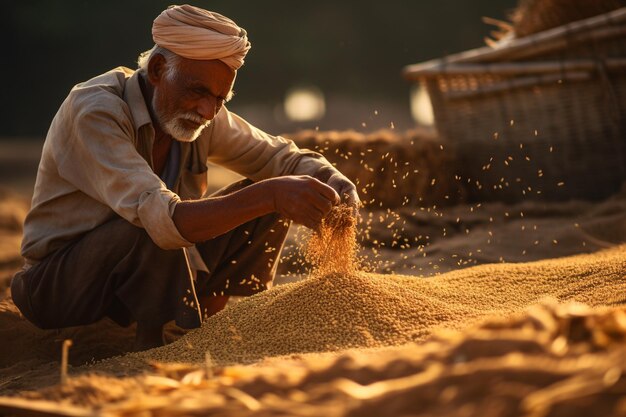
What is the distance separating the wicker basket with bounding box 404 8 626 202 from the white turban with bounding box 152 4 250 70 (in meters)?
2.90

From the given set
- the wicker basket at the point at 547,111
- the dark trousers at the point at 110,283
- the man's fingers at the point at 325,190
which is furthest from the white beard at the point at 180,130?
the wicker basket at the point at 547,111

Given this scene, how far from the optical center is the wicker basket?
5977 millimetres

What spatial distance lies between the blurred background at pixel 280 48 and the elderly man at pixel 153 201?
41.2 feet

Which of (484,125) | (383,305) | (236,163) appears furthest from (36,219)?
(484,125)

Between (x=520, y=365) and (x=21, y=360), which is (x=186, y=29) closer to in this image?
(x=21, y=360)

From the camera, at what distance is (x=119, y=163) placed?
3.19m

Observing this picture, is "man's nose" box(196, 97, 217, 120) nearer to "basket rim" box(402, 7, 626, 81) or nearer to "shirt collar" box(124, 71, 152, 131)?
"shirt collar" box(124, 71, 152, 131)

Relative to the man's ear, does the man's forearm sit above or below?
below

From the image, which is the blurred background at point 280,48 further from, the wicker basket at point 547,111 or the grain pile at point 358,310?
the grain pile at point 358,310

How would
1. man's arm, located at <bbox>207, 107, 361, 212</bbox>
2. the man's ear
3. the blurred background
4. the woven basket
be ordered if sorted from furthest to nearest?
the blurred background < the woven basket < man's arm, located at <bbox>207, 107, 361, 212</bbox> < the man's ear

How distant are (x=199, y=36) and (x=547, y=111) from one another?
344 cm

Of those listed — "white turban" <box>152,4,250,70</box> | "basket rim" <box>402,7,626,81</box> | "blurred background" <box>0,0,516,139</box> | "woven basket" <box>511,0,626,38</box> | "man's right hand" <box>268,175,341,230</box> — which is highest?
"white turban" <box>152,4,250,70</box>

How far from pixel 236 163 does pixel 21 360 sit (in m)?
A: 1.24

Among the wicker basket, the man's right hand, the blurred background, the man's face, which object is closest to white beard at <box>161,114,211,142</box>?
the man's face
